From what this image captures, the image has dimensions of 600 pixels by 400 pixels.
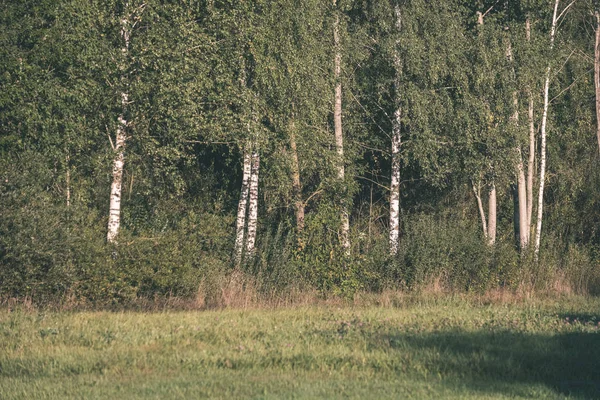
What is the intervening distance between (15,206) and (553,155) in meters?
18.0

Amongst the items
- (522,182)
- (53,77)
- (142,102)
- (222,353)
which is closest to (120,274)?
(142,102)

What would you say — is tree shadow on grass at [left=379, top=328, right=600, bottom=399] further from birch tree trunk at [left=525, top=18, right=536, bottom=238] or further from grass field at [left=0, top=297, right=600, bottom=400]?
birch tree trunk at [left=525, top=18, right=536, bottom=238]

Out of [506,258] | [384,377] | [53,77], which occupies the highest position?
[53,77]

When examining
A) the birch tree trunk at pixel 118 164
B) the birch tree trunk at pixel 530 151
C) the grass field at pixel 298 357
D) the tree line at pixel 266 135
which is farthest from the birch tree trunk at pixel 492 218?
the birch tree trunk at pixel 118 164

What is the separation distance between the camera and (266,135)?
19781mm

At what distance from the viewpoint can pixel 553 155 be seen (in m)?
28.0

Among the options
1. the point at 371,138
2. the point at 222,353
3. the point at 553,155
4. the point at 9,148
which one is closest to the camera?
the point at 222,353

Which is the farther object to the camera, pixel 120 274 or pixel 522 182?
pixel 522 182

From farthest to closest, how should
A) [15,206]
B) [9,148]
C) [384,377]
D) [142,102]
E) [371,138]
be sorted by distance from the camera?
[371,138], [9,148], [142,102], [15,206], [384,377]

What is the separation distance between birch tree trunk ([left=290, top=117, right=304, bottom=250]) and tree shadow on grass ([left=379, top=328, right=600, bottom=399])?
8527 millimetres

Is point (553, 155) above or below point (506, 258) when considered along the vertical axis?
above

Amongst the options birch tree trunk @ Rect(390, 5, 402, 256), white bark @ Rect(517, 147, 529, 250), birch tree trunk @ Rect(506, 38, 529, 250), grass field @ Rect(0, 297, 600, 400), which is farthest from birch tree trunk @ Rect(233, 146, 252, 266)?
white bark @ Rect(517, 147, 529, 250)

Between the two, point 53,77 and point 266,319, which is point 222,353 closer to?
point 266,319

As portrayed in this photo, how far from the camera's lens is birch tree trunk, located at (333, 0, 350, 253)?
21.4 meters
